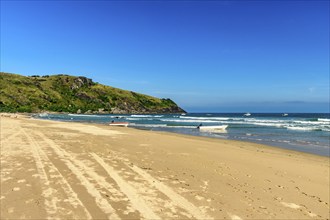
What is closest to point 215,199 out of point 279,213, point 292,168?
point 279,213

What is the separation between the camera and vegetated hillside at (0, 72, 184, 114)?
13093cm

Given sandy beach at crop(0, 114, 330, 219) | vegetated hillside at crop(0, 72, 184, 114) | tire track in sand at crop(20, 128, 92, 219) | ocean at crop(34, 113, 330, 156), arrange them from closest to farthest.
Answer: tire track in sand at crop(20, 128, 92, 219) < sandy beach at crop(0, 114, 330, 219) < ocean at crop(34, 113, 330, 156) < vegetated hillside at crop(0, 72, 184, 114)

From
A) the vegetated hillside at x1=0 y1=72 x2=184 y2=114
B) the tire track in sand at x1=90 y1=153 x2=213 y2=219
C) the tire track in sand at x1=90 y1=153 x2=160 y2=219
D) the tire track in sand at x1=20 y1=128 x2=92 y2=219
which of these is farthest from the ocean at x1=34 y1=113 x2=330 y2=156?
the vegetated hillside at x1=0 y1=72 x2=184 y2=114

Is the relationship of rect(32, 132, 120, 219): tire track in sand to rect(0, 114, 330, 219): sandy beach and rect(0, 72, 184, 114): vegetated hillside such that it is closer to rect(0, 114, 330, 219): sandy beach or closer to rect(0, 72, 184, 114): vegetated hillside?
rect(0, 114, 330, 219): sandy beach

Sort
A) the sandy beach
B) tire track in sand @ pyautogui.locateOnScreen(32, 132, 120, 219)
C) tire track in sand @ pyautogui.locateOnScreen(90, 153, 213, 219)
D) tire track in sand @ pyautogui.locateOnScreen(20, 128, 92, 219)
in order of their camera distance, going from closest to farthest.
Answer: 1. tire track in sand @ pyautogui.locateOnScreen(20, 128, 92, 219)
2. tire track in sand @ pyautogui.locateOnScreen(32, 132, 120, 219)
3. the sandy beach
4. tire track in sand @ pyautogui.locateOnScreen(90, 153, 213, 219)

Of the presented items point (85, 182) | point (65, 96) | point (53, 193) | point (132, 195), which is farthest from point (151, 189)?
point (65, 96)

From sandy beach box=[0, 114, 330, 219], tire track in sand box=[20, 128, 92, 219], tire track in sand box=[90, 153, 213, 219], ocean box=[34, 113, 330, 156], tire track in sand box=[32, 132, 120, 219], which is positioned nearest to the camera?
tire track in sand box=[20, 128, 92, 219]

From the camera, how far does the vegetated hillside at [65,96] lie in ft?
430

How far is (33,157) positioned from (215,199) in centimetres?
745

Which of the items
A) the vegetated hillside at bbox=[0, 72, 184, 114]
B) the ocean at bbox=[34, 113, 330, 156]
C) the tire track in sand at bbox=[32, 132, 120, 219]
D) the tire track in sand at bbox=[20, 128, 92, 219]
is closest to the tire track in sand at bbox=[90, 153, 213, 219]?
the tire track in sand at bbox=[32, 132, 120, 219]

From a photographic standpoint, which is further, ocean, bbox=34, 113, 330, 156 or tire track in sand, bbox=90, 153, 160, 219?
ocean, bbox=34, 113, 330, 156

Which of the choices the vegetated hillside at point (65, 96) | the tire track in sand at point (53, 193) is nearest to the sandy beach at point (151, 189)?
the tire track in sand at point (53, 193)

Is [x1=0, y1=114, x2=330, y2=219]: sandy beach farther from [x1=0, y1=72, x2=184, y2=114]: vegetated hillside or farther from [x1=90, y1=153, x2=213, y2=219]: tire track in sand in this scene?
[x1=0, y1=72, x2=184, y2=114]: vegetated hillside

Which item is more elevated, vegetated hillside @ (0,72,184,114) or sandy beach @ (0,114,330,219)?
vegetated hillside @ (0,72,184,114)
